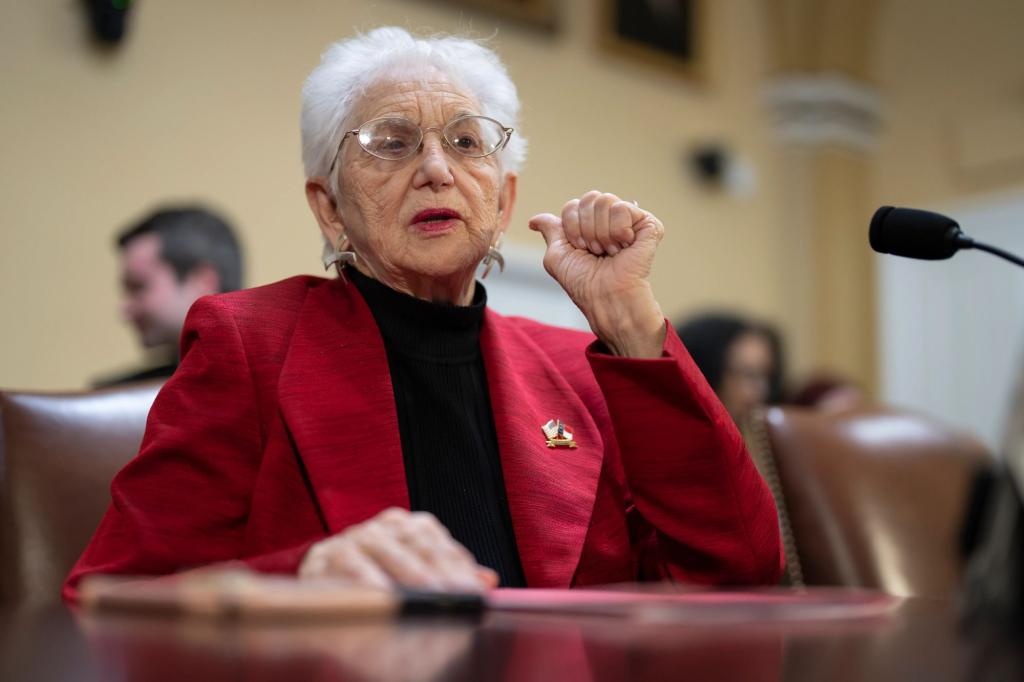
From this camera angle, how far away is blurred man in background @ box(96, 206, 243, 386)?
11.3 ft

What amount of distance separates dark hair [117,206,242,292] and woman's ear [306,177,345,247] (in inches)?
63.0

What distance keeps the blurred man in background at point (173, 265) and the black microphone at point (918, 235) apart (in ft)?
7.63

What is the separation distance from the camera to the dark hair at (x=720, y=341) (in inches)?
170

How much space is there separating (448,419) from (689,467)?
35 centimetres

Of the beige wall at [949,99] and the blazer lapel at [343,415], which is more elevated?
the beige wall at [949,99]

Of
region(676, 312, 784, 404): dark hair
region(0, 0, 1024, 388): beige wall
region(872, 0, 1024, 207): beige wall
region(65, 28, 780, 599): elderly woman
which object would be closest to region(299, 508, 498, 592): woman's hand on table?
region(65, 28, 780, 599): elderly woman

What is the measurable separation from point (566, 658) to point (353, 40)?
1.41 meters

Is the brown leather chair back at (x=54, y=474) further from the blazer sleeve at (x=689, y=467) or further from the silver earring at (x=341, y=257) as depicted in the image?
the blazer sleeve at (x=689, y=467)

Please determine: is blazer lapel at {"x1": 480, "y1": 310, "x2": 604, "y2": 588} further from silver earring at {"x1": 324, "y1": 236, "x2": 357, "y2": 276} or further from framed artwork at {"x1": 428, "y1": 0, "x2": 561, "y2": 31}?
framed artwork at {"x1": 428, "y1": 0, "x2": 561, "y2": 31}

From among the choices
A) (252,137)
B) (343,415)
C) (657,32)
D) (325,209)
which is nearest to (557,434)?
(343,415)

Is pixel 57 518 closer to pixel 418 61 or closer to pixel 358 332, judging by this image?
pixel 358 332

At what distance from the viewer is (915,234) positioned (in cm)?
148

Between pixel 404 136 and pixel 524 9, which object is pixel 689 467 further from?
pixel 524 9

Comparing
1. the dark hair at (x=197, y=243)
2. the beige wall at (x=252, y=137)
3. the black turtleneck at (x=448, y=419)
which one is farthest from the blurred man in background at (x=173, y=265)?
the black turtleneck at (x=448, y=419)
